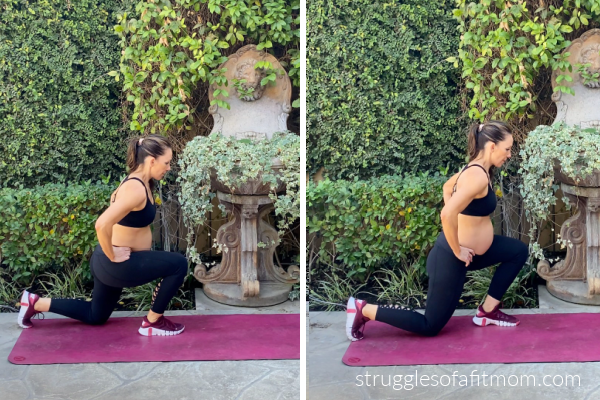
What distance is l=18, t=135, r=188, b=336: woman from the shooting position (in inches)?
138

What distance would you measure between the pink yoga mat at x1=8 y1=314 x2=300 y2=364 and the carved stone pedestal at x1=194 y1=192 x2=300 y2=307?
0.15 metres

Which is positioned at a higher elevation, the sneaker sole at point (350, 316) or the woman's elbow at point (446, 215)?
the woman's elbow at point (446, 215)

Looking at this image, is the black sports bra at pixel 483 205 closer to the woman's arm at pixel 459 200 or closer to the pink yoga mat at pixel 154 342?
the woman's arm at pixel 459 200

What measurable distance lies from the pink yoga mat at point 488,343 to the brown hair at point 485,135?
2.86 feet

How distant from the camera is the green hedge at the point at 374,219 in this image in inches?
142

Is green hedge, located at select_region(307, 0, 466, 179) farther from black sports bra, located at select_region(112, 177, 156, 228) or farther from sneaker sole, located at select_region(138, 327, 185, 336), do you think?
sneaker sole, located at select_region(138, 327, 185, 336)

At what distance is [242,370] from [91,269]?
938mm

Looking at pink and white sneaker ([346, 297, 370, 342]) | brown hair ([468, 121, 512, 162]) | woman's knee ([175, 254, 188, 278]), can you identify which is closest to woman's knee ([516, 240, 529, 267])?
brown hair ([468, 121, 512, 162])

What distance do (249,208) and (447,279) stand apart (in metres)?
1.13

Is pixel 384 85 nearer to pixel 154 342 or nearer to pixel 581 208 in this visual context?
pixel 581 208

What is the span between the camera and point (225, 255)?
3846mm

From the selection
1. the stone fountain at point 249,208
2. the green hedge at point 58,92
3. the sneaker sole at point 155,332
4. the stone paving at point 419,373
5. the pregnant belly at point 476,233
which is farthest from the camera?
the stone fountain at point 249,208

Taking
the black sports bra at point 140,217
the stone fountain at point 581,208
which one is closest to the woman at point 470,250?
the stone fountain at point 581,208

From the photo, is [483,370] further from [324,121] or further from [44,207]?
[44,207]
